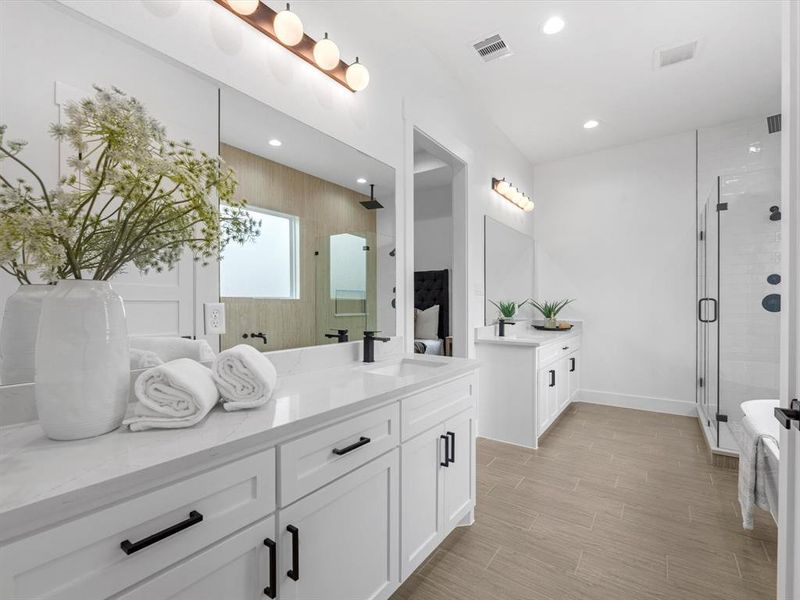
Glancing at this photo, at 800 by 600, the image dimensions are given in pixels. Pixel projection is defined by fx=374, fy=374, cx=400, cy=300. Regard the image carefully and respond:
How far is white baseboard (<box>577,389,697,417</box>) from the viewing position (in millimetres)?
3824

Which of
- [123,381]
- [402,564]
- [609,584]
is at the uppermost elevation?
[123,381]

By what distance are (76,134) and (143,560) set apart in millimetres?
840

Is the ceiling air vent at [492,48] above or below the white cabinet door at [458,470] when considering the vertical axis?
above

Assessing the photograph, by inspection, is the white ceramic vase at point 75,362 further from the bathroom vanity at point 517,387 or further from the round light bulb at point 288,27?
the bathroom vanity at point 517,387

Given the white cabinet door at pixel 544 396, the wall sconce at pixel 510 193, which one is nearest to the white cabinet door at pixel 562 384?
the white cabinet door at pixel 544 396

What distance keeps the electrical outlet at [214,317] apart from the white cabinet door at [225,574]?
0.68 meters

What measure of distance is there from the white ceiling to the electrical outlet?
2.05m

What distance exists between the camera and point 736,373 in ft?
9.39

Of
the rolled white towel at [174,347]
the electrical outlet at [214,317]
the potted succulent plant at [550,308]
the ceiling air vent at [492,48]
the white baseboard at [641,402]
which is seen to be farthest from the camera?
the potted succulent plant at [550,308]

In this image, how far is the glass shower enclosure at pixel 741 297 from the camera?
2660 millimetres

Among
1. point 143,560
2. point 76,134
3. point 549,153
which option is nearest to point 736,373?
point 549,153

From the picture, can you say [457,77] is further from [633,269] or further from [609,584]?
→ [609,584]

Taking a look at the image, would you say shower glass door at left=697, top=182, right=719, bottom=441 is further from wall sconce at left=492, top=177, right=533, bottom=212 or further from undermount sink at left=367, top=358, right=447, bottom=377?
undermount sink at left=367, top=358, right=447, bottom=377

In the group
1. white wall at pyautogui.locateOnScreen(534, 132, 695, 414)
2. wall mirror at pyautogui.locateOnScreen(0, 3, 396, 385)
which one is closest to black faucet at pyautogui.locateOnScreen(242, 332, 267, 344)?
wall mirror at pyautogui.locateOnScreen(0, 3, 396, 385)
